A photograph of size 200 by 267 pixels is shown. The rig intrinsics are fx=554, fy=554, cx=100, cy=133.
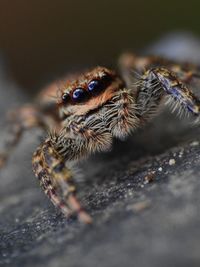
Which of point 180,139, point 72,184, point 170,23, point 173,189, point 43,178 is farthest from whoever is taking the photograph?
point 170,23

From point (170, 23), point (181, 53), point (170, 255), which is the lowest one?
point (170, 255)

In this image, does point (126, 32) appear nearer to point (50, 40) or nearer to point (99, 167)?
point (50, 40)

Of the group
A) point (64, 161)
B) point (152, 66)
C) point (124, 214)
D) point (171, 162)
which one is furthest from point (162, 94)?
point (124, 214)

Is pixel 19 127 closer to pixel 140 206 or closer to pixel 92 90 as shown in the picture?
pixel 92 90

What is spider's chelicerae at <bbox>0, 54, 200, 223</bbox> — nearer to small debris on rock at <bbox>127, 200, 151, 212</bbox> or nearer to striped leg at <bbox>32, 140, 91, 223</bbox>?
striped leg at <bbox>32, 140, 91, 223</bbox>

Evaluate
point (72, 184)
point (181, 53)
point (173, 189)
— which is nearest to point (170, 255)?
point (173, 189)

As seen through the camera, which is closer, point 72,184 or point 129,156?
point 72,184

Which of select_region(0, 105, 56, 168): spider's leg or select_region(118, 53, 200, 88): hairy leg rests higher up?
select_region(0, 105, 56, 168): spider's leg

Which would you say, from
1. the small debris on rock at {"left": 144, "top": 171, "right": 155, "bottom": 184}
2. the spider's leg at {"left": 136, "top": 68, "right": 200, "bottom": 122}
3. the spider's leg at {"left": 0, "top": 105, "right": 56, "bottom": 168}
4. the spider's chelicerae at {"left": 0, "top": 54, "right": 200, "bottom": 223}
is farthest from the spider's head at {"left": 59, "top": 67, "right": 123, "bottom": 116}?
the spider's leg at {"left": 0, "top": 105, "right": 56, "bottom": 168}
